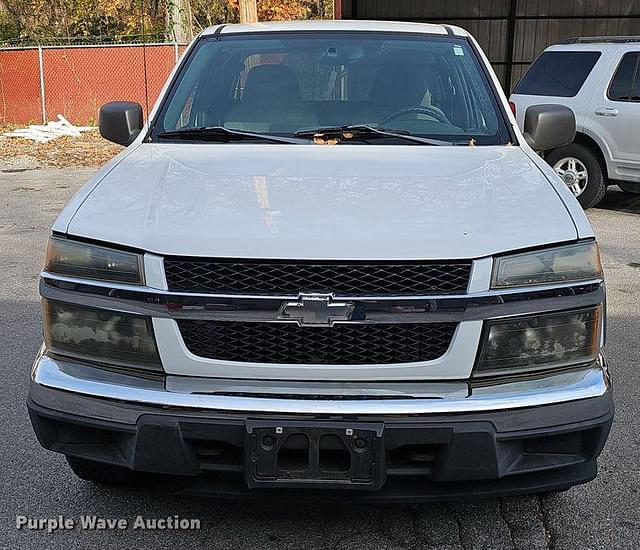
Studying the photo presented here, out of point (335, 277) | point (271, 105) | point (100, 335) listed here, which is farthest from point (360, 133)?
point (100, 335)

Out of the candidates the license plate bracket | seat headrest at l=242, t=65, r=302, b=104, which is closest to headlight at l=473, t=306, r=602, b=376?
the license plate bracket

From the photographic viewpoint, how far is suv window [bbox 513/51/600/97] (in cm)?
872

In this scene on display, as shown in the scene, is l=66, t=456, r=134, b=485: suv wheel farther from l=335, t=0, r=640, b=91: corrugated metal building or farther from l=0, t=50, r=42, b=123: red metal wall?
l=0, t=50, r=42, b=123: red metal wall

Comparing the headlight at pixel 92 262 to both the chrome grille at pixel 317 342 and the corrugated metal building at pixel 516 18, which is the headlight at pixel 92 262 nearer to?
the chrome grille at pixel 317 342

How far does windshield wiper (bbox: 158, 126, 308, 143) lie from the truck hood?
0.25 m

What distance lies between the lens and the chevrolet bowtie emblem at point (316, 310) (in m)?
2.28

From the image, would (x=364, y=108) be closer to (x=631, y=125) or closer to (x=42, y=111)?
(x=631, y=125)

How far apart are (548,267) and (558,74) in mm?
7271

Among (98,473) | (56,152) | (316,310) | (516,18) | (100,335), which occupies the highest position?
(516,18)

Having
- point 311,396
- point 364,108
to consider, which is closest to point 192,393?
point 311,396

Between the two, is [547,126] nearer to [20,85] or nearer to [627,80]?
[627,80]

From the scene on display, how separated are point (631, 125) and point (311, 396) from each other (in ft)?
23.1

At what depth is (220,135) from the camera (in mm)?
3479

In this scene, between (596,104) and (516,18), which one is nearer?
(596,104)
